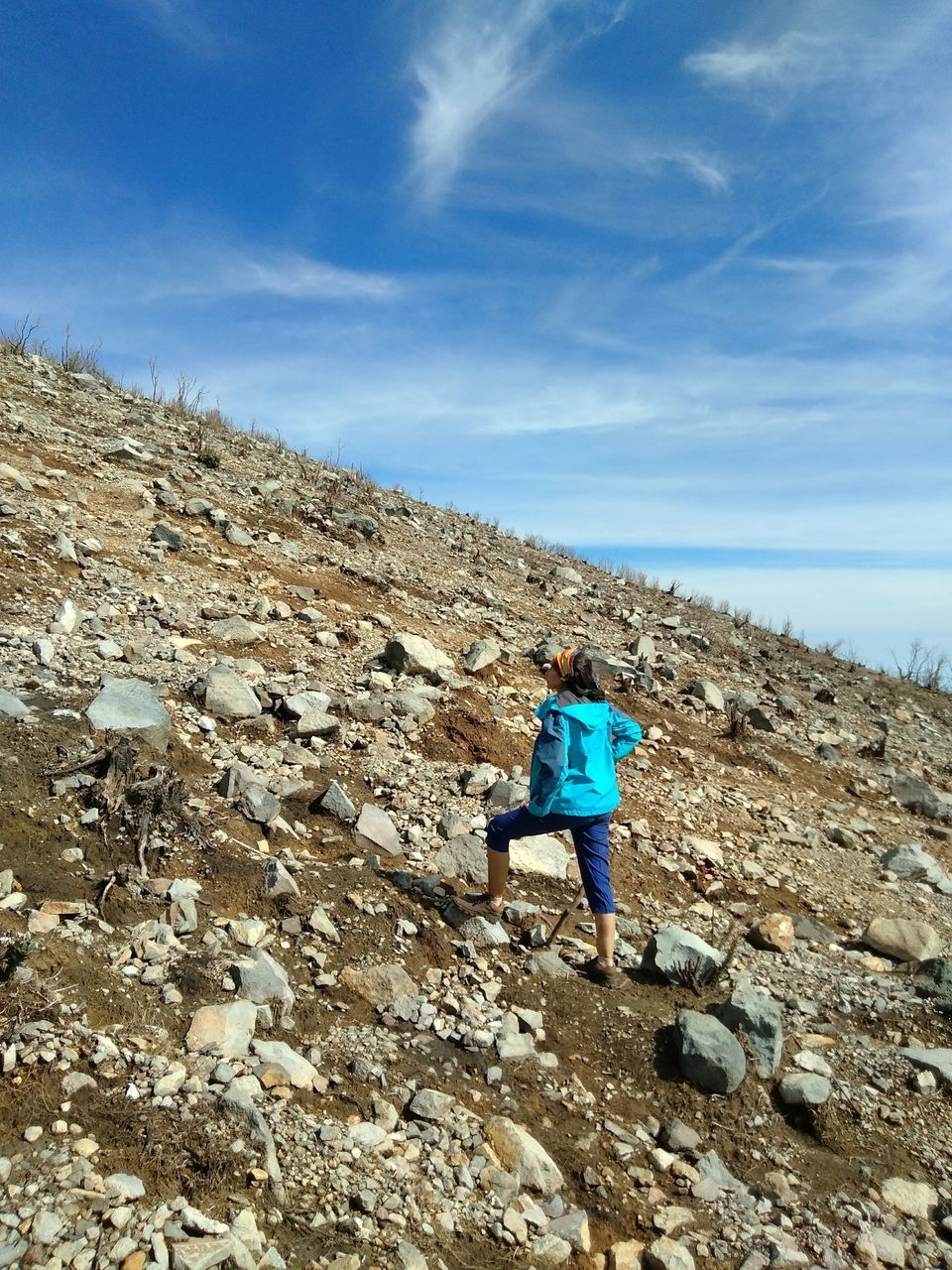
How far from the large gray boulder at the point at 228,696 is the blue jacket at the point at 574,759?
241cm

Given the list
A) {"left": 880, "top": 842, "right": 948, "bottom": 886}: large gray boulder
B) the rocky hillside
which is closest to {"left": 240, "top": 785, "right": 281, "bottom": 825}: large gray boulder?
the rocky hillside

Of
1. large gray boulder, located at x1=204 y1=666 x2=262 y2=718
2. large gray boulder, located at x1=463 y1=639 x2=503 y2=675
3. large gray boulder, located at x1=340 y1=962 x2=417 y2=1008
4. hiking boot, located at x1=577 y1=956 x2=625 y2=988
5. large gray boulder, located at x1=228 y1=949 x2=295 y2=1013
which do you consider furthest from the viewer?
large gray boulder, located at x1=463 y1=639 x2=503 y2=675

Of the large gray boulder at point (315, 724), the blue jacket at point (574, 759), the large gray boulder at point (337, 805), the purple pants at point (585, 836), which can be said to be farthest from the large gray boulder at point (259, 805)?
the blue jacket at point (574, 759)

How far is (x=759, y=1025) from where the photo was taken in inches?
151

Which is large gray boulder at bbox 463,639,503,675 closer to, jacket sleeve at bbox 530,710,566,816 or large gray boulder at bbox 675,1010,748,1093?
jacket sleeve at bbox 530,710,566,816

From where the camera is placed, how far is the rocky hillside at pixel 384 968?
2605 millimetres

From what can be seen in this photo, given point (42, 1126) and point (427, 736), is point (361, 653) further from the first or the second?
point (42, 1126)

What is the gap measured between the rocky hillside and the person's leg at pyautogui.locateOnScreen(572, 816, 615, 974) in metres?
0.23

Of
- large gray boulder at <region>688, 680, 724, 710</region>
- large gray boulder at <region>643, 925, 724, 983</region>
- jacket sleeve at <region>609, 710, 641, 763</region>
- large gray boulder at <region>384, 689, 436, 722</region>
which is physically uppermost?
large gray boulder at <region>688, 680, 724, 710</region>

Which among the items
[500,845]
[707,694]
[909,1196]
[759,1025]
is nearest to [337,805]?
[500,845]

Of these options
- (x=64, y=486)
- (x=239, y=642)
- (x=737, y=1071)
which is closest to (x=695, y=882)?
(x=737, y=1071)

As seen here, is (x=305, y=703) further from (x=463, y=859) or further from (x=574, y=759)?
(x=574, y=759)

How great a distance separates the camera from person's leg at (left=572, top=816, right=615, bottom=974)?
14.1 feet

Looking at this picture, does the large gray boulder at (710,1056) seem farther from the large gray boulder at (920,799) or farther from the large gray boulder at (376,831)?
the large gray boulder at (920,799)
